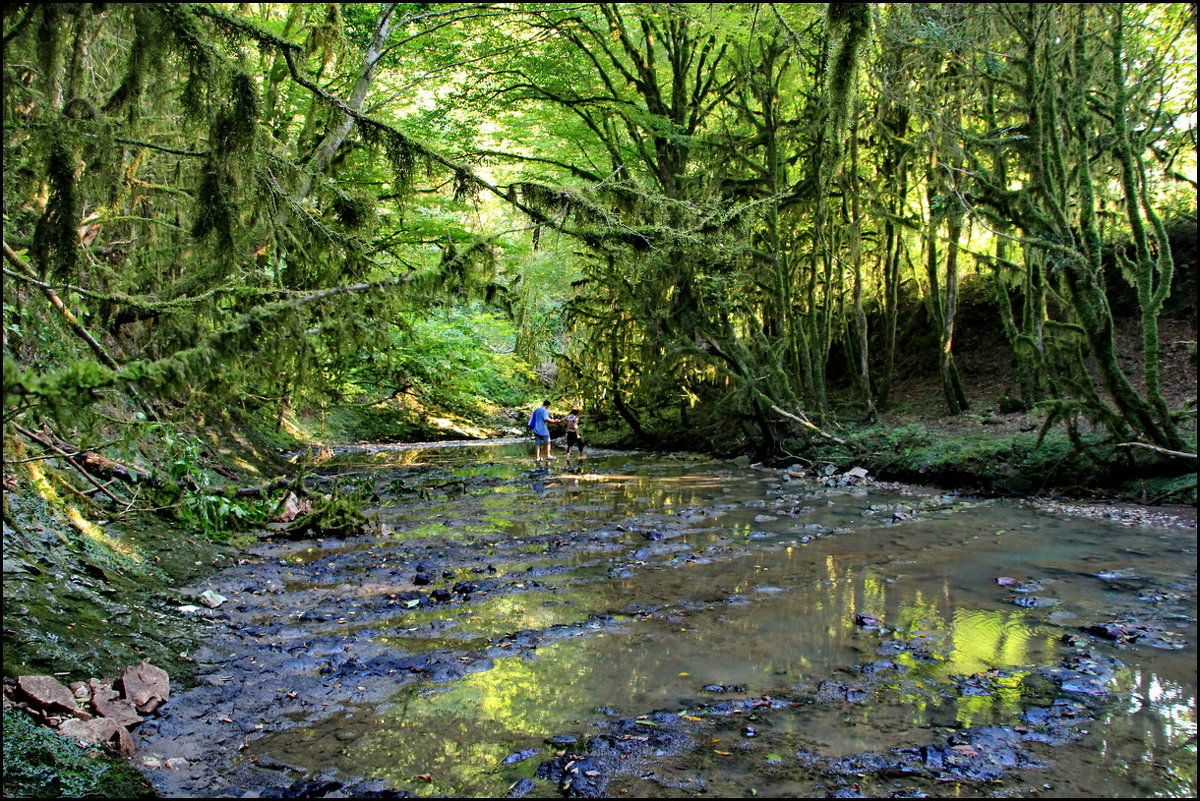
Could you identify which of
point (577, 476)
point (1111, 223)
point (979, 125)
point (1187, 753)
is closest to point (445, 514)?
point (577, 476)

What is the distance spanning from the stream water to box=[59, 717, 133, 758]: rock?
117 millimetres

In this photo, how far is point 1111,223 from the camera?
15.1 metres

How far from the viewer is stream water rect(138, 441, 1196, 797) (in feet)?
10.9

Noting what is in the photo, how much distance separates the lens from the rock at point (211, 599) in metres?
5.66

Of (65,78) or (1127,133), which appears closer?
(65,78)

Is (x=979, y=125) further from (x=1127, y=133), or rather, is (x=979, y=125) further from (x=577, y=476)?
(x=577, y=476)

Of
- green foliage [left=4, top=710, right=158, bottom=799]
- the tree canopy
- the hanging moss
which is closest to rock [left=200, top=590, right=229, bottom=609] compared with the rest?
the tree canopy

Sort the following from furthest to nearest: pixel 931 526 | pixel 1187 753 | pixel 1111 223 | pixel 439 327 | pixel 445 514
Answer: pixel 439 327
pixel 1111 223
pixel 445 514
pixel 931 526
pixel 1187 753

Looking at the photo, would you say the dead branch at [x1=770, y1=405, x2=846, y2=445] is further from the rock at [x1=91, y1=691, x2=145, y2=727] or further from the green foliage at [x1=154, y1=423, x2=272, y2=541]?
the rock at [x1=91, y1=691, x2=145, y2=727]

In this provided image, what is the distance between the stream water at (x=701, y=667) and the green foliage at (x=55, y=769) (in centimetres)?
16

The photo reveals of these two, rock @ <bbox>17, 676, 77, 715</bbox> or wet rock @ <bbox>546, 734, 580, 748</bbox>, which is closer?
rock @ <bbox>17, 676, 77, 715</bbox>

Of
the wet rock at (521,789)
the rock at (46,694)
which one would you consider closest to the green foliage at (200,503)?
the rock at (46,694)

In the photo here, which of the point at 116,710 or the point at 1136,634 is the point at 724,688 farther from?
the point at 116,710

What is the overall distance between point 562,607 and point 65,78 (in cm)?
630
